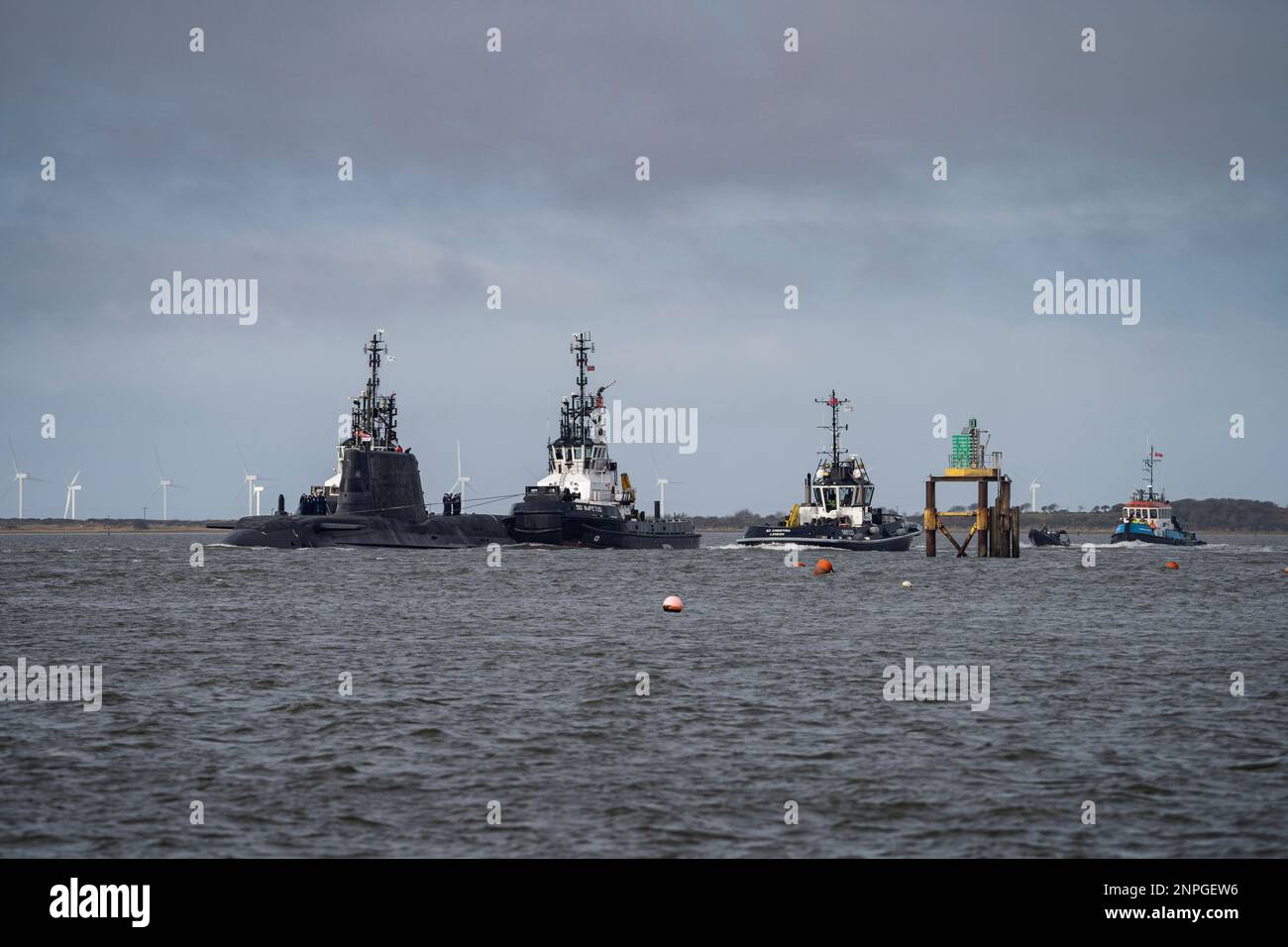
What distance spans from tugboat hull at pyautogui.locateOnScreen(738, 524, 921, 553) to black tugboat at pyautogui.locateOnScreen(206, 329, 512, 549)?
25.0 m

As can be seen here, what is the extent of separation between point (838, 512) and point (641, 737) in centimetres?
9144

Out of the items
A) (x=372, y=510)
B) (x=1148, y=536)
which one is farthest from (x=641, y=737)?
(x=1148, y=536)

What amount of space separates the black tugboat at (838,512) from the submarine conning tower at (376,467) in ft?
108

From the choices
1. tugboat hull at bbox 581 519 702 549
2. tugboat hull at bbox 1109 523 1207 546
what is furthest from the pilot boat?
tugboat hull at bbox 581 519 702 549

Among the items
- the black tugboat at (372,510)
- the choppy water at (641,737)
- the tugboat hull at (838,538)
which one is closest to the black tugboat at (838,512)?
the tugboat hull at (838,538)

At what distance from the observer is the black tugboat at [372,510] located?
330 ft

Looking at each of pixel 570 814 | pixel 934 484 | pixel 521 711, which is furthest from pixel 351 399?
pixel 570 814

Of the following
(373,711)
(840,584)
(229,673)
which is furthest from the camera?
(840,584)

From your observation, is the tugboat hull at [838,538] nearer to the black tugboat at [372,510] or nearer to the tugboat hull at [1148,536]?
the black tugboat at [372,510]

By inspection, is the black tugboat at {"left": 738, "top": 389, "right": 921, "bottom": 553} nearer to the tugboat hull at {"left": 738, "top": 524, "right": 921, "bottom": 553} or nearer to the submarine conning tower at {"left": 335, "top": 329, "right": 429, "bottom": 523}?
the tugboat hull at {"left": 738, "top": 524, "right": 921, "bottom": 553}

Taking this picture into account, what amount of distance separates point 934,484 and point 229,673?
76.9m

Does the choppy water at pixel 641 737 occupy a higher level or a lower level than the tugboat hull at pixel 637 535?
lower
